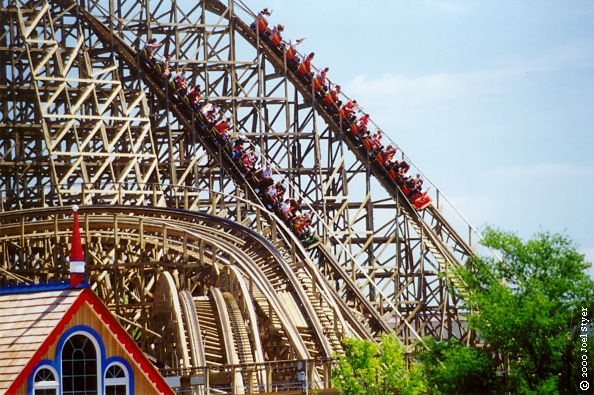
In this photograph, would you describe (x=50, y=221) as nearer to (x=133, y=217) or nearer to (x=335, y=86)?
(x=133, y=217)

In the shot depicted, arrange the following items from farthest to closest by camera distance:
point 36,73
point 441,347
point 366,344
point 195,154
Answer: point 195,154 < point 36,73 < point 441,347 < point 366,344

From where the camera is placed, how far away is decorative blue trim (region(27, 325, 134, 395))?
24234mm

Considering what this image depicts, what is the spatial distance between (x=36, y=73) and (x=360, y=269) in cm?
1065

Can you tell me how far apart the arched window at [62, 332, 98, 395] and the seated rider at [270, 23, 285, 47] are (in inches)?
1092

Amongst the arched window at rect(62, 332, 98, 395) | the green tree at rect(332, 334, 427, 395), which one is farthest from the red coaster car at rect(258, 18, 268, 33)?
the arched window at rect(62, 332, 98, 395)

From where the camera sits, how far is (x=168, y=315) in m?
39.3

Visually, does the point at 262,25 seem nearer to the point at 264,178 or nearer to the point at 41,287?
the point at 264,178

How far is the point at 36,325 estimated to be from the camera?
80.2 feet

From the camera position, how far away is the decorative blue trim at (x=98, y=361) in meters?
24.2

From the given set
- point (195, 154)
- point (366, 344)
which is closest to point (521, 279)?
point (366, 344)

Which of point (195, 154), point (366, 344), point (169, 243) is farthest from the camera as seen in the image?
point (195, 154)

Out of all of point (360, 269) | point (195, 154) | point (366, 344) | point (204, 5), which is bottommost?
point (366, 344)

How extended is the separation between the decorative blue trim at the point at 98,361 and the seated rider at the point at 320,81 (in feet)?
88.9

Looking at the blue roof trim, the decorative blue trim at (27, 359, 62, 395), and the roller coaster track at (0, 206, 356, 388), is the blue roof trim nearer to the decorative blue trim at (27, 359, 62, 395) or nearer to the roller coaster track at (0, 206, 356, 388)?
the decorative blue trim at (27, 359, 62, 395)
